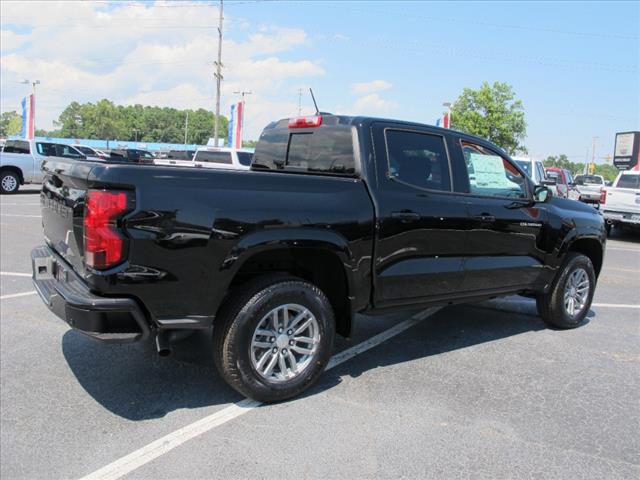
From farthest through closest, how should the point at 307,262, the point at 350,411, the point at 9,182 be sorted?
1. the point at 9,182
2. the point at 307,262
3. the point at 350,411

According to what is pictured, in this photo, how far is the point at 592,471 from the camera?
3.02 m

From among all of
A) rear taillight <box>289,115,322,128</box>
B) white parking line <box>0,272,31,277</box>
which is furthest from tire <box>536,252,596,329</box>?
white parking line <box>0,272,31,277</box>

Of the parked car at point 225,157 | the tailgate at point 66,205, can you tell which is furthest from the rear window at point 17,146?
the tailgate at point 66,205

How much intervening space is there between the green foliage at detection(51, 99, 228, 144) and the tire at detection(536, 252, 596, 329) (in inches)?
5266

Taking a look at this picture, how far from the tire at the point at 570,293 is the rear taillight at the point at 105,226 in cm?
427

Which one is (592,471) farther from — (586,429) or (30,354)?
(30,354)

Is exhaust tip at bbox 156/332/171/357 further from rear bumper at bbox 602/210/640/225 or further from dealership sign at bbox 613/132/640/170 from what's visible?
dealership sign at bbox 613/132/640/170

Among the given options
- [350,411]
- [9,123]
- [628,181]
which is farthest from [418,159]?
[9,123]

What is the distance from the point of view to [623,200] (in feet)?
47.9

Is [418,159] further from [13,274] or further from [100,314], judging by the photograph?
[13,274]

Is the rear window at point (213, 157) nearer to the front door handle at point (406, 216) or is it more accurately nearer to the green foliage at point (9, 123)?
the front door handle at point (406, 216)

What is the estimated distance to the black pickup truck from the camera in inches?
122

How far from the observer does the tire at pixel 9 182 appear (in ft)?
63.3

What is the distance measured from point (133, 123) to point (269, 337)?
156 m
